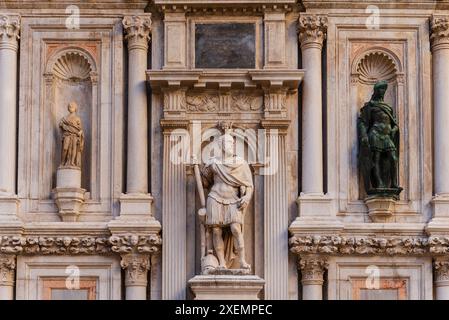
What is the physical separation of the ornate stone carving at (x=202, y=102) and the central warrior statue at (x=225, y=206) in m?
0.74

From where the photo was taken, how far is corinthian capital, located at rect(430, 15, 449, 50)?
32.6 metres

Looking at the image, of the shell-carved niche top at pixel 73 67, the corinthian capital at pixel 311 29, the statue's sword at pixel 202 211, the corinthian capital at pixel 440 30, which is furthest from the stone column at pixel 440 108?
the shell-carved niche top at pixel 73 67

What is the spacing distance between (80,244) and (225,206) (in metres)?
2.26

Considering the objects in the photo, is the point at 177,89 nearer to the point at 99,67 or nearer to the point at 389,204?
the point at 99,67

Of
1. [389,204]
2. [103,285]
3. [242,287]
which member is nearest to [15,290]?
[103,285]

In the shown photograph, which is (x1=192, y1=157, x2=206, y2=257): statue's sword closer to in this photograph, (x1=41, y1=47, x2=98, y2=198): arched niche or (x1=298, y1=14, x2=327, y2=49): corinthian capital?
(x1=41, y1=47, x2=98, y2=198): arched niche

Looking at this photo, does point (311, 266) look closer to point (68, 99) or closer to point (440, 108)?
point (440, 108)

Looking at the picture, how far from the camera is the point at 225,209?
3167cm

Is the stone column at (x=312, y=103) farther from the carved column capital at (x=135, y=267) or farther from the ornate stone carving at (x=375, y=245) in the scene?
the carved column capital at (x=135, y=267)

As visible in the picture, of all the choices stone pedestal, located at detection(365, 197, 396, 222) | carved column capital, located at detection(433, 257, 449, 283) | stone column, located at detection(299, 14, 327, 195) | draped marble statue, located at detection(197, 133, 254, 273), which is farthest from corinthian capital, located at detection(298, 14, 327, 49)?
carved column capital, located at detection(433, 257, 449, 283)

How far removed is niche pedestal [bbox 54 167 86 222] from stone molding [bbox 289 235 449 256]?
3.24 m

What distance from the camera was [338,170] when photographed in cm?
3244

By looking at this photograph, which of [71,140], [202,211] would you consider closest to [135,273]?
[202,211]
